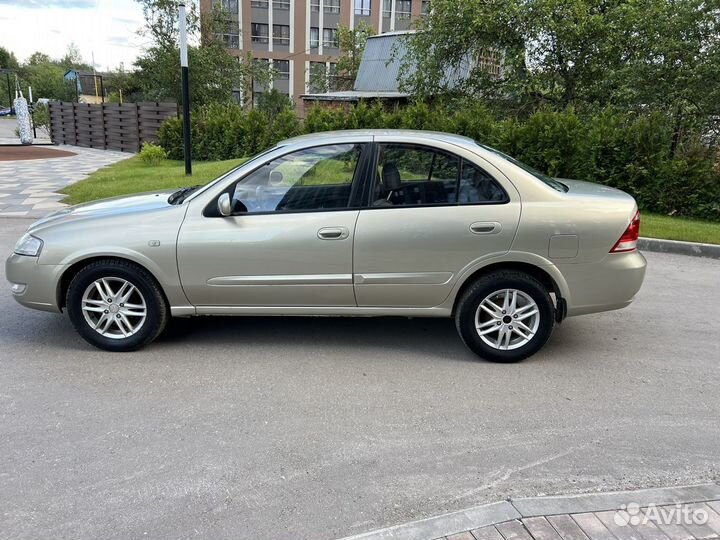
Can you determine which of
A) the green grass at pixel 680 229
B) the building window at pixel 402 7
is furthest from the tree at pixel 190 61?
the building window at pixel 402 7

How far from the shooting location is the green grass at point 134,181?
11.5 metres

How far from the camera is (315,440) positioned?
3.33 metres

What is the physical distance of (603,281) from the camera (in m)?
4.30

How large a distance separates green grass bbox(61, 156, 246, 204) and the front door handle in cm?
626

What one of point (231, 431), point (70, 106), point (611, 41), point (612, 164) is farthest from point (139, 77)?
point (231, 431)

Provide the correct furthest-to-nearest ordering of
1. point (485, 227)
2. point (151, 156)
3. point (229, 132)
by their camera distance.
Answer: point (229, 132) → point (151, 156) → point (485, 227)

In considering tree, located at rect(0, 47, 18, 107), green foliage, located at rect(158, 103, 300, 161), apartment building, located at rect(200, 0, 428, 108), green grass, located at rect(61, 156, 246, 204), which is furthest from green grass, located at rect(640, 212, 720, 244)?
tree, located at rect(0, 47, 18, 107)

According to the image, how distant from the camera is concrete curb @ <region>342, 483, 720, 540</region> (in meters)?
2.50

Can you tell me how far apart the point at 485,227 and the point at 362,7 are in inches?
2570

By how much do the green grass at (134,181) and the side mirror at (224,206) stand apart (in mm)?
5977

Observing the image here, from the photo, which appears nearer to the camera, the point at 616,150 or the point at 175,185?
the point at 616,150

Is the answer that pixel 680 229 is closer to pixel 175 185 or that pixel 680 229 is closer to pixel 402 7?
pixel 175 185

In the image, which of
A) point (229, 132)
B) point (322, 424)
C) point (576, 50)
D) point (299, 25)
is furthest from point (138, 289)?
point (299, 25)

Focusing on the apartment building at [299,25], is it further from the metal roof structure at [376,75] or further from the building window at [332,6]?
the metal roof structure at [376,75]
